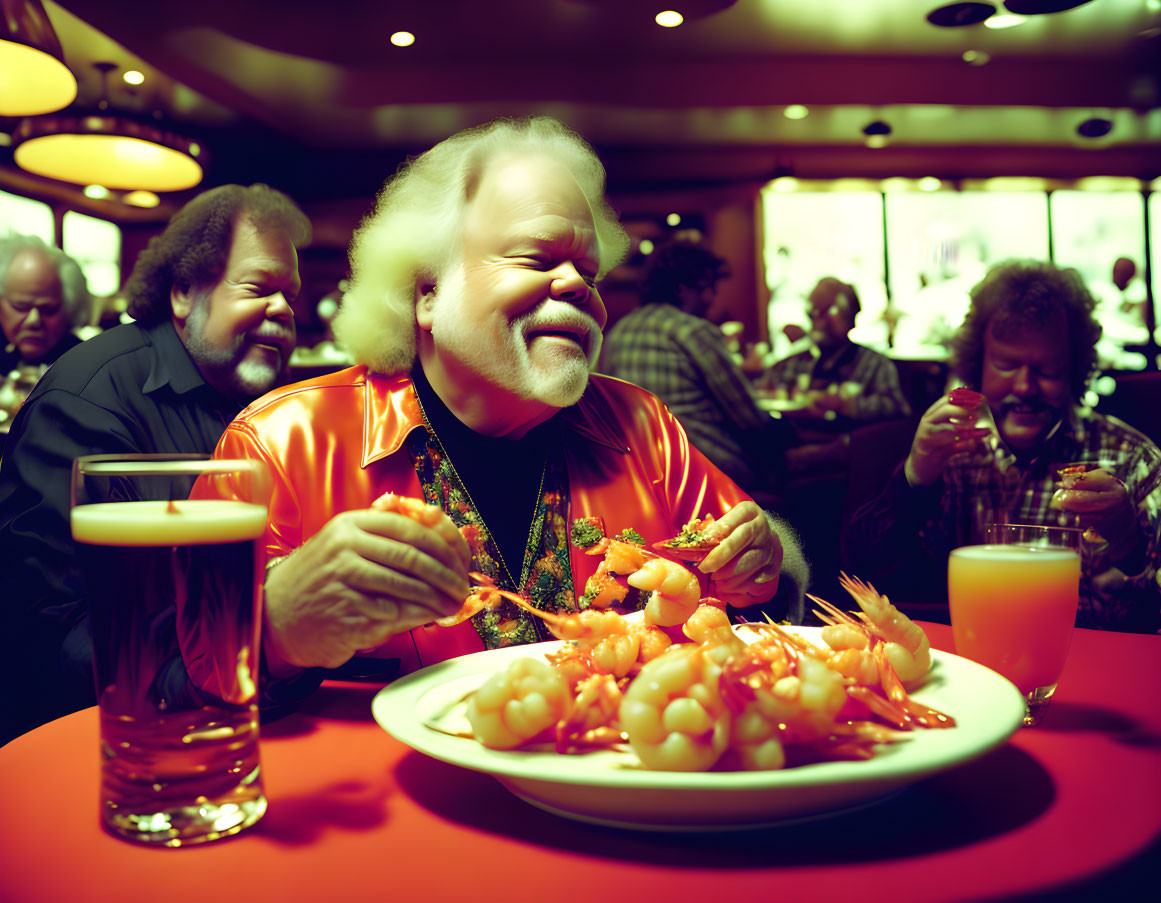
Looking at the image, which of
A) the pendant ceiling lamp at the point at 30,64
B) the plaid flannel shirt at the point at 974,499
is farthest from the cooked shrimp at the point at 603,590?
the pendant ceiling lamp at the point at 30,64

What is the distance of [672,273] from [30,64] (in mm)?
2682

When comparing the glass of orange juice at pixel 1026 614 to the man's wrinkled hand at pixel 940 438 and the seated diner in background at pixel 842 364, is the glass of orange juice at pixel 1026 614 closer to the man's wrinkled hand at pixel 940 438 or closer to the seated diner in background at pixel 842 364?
the man's wrinkled hand at pixel 940 438

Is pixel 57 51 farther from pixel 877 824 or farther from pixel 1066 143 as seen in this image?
pixel 1066 143

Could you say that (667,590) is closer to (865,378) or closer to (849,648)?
(849,648)

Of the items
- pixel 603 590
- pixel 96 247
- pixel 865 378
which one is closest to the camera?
pixel 603 590

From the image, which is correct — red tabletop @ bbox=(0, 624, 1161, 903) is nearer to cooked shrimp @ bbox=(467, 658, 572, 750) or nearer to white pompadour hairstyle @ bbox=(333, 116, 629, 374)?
cooked shrimp @ bbox=(467, 658, 572, 750)

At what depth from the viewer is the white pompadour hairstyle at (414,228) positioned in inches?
63.2

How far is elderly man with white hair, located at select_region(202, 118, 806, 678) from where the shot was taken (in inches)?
56.3

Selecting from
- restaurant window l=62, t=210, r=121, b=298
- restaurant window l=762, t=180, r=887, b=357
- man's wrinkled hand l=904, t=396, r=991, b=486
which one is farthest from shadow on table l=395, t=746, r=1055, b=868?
restaurant window l=62, t=210, r=121, b=298

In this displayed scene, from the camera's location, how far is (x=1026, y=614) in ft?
3.04

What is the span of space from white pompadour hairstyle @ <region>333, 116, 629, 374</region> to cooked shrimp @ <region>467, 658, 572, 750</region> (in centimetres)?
99

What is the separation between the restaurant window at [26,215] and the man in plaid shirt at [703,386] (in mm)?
6660

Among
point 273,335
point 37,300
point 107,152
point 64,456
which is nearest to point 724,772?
point 64,456

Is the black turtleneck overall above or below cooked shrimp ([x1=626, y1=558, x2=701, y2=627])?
above
